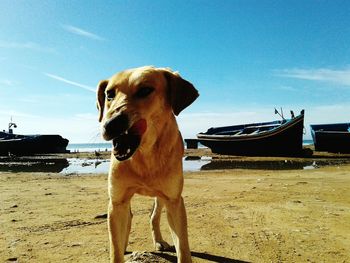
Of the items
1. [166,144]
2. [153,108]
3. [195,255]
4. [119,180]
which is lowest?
[195,255]

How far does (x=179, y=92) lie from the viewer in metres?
3.68

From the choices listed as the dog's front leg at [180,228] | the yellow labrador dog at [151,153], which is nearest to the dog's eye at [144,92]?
the yellow labrador dog at [151,153]

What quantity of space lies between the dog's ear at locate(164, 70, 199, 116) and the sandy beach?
69.0 inches

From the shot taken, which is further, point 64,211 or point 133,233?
point 64,211

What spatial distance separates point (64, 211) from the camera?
652 centimetres

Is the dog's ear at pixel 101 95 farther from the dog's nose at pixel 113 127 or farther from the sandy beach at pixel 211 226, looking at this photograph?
the sandy beach at pixel 211 226

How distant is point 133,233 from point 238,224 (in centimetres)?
164

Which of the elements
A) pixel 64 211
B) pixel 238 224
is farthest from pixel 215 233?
pixel 64 211

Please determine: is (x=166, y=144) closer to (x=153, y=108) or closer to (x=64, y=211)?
(x=153, y=108)

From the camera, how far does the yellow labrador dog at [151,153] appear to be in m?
3.30

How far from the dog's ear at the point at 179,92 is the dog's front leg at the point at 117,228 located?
3.75 ft

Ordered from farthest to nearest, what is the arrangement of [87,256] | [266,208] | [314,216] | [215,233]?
[266,208], [314,216], [215,233], [87,256]

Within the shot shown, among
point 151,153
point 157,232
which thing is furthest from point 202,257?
point 151,153

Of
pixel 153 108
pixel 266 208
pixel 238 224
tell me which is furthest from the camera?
pixel 266 208
